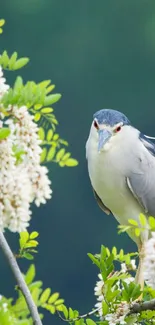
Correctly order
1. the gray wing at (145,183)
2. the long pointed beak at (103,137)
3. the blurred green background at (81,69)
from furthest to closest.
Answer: the blurred green background at (81,69)
the gray wing at (145,183)
the long pointed beak at (103,137)

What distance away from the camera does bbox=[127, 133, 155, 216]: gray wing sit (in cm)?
116

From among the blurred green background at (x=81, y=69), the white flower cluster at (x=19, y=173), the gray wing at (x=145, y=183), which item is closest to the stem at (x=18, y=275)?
the white flower cluster at (x=19, y=173)

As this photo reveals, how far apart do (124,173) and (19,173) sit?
57cm

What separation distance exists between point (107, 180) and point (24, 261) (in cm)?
123

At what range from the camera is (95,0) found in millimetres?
2500

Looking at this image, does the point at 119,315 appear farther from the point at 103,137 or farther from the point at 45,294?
the point at 103,137

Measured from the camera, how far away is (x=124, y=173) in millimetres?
1147

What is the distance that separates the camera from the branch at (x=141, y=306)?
74 centimetres

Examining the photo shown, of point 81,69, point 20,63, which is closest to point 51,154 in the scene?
point 20,63

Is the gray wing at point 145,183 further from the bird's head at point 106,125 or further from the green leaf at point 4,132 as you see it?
the green leaf at point 4,132

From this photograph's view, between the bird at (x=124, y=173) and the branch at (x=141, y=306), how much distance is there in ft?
1.13

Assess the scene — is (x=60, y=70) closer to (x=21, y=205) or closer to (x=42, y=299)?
(x=42, y=299)

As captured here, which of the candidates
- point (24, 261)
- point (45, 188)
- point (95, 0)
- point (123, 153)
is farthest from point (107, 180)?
point (95, 0)

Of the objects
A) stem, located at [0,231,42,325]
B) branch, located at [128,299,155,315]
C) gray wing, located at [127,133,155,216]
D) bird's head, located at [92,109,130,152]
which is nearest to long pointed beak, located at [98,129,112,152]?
bird's head, located at [92,109,130,152]
